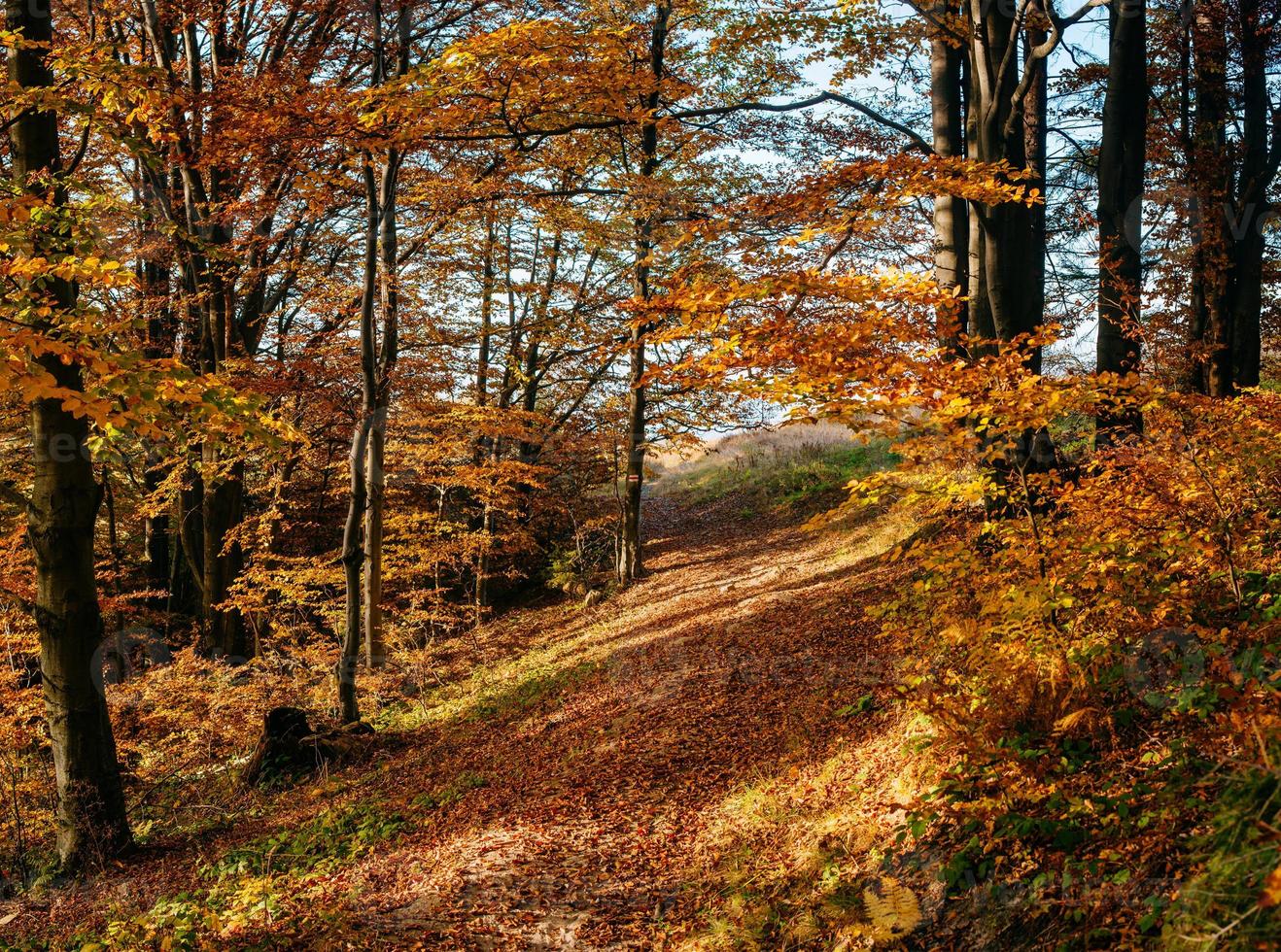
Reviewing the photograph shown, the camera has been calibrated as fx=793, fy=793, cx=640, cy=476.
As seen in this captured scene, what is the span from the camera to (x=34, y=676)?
1209 centimetres

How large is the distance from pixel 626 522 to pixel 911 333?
1052 cm

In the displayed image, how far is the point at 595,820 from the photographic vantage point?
5.93 m

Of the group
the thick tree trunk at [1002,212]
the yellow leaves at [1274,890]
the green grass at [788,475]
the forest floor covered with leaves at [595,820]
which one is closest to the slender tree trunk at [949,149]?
the thick tree trunk at [1002,212]

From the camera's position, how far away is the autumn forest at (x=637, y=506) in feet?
13.3

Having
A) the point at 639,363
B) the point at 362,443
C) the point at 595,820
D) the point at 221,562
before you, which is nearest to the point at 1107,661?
the point at 595,820

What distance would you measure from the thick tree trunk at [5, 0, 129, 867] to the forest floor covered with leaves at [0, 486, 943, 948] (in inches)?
24.2

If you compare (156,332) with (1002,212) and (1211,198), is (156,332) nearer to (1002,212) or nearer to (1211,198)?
(1002,212)

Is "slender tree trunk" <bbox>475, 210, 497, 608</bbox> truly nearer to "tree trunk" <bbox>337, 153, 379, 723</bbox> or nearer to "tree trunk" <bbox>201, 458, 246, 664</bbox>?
"tree trunk" <bbox>201, 458, 246, 664</bbox>

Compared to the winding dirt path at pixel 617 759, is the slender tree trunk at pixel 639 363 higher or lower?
higher

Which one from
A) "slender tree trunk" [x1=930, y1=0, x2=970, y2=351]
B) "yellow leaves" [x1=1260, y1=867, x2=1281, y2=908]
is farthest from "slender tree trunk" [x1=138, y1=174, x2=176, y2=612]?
"yellow leaves" [x1=1260, y1=867, x2=1281, y2=908]

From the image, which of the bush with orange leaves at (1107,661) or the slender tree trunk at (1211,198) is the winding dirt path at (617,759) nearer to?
the bush with orange leaves at (1107,661)

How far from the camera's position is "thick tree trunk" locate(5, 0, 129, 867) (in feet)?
21.4

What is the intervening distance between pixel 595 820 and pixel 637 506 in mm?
9484

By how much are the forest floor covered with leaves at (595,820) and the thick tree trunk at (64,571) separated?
614 millimetres
